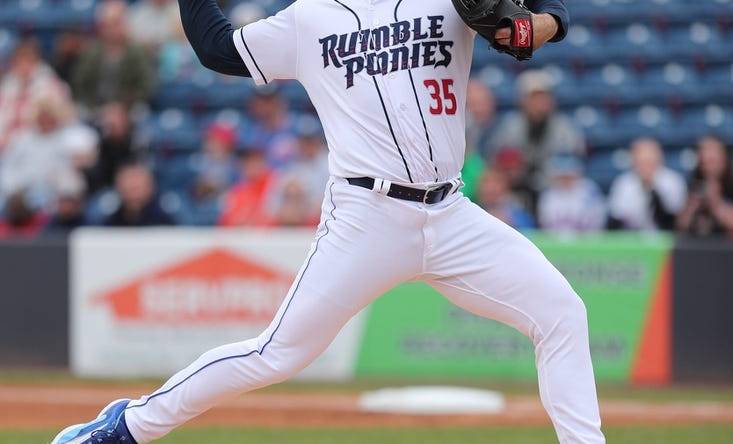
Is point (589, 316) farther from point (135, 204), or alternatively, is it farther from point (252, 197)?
point (135, 204)

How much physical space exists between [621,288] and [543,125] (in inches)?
68.6

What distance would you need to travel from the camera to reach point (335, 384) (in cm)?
890

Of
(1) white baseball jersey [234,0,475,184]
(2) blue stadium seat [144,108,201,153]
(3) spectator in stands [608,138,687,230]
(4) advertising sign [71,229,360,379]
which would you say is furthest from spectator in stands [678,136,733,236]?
(1) white baseball jersey [234,0,475,184]

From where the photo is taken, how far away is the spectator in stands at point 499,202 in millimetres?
9203

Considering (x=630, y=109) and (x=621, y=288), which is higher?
(x=630, y=109)

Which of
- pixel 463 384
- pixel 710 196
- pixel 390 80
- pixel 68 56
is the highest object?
pixel 390 80

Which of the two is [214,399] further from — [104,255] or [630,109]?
[630,109]

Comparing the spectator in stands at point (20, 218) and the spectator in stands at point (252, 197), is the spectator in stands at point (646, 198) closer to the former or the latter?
the spectator in stands at point (252, 197)

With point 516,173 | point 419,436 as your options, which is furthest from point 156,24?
point 419,436

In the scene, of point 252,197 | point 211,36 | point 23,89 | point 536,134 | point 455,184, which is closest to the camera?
point 455,184

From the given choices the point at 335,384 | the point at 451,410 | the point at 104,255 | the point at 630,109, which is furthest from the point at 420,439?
the point at 630,109

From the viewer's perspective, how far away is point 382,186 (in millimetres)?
4227

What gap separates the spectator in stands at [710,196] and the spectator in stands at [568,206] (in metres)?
0.65

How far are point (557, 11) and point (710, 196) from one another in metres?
5.40
